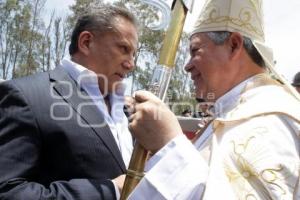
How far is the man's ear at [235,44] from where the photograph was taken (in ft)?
6.23

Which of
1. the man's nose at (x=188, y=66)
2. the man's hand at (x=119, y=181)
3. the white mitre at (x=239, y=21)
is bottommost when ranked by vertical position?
the man's hand at (x=119, y=181)

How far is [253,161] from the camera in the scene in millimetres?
1514

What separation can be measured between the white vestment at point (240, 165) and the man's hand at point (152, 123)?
32 mm

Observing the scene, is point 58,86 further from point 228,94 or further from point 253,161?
point 253,161

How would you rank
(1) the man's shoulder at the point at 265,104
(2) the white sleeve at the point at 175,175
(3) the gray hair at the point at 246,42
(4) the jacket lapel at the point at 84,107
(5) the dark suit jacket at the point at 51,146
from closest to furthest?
(2) the white sleeve at the point at 175,175, (1) the man's shoulder at the point at 265,104, (5) the dark suit jacket at the point at 51,146, (3) the gray hair at the point at 246,42, (4) the jacket lapel at the point at 84,107

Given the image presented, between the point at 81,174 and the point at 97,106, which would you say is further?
the point at 97,106

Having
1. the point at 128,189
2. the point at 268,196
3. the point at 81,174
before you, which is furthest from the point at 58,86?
the point at 268,196

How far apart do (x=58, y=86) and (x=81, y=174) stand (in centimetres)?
46

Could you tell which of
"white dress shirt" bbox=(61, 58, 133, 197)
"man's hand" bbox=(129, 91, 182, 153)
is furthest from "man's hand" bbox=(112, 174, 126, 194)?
"man's hand" bbox=(129, 91, 182, 153)

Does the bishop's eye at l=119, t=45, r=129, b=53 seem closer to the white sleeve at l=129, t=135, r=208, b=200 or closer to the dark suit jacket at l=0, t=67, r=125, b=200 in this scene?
the dark suit jacket at l=0, t=67, r=125, b=200

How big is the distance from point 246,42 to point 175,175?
76 cm

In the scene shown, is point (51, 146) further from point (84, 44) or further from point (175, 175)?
point (84, 44)

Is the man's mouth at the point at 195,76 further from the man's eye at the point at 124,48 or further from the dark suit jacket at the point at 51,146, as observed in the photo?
the man's eye at the point at 124,48

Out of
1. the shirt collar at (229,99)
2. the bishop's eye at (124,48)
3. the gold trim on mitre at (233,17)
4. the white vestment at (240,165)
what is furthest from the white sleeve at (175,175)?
the bishop's eye at (124,48)
